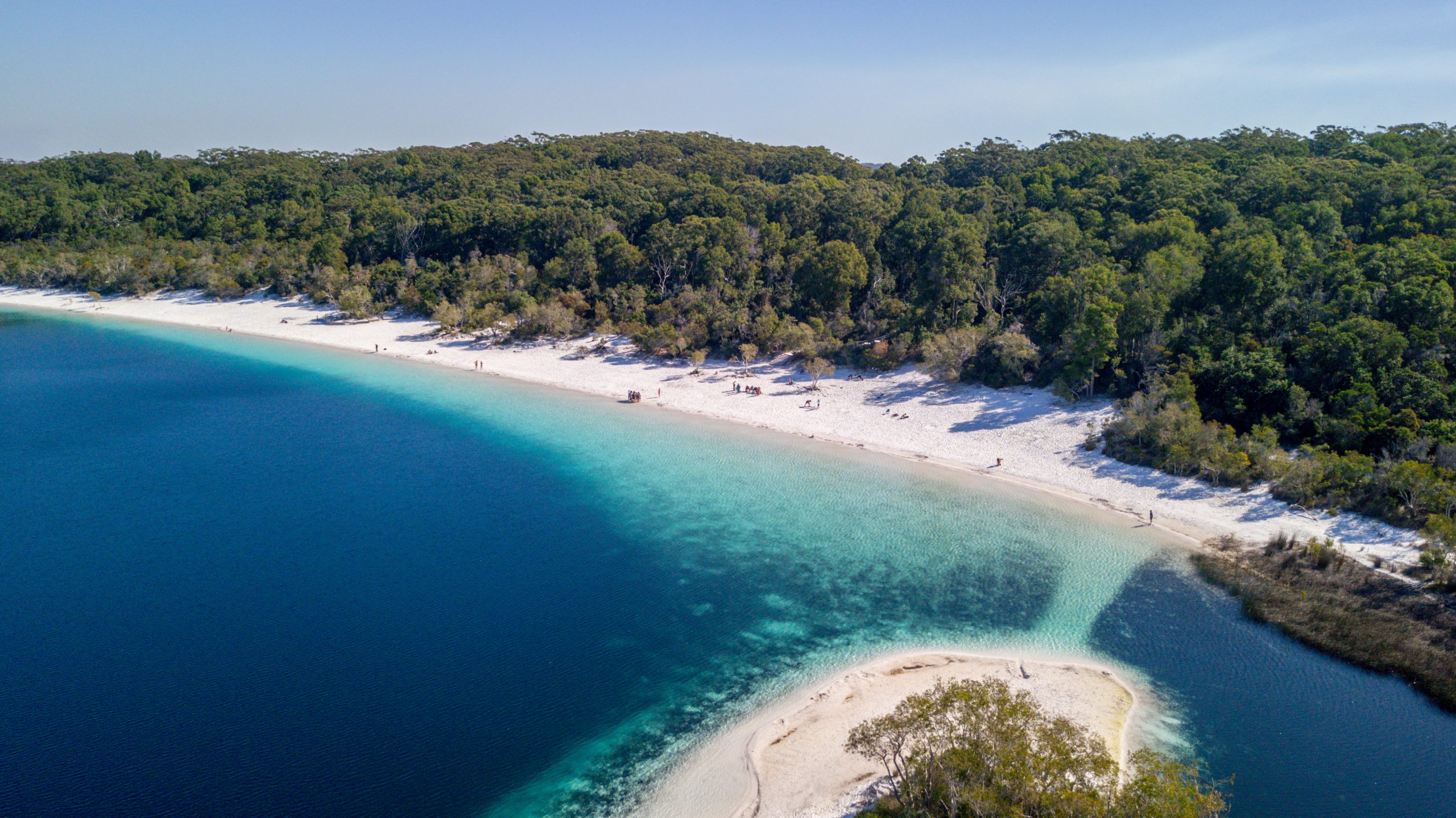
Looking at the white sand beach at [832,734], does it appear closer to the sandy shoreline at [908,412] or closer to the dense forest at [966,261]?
the sandy shoreline at [908,412]

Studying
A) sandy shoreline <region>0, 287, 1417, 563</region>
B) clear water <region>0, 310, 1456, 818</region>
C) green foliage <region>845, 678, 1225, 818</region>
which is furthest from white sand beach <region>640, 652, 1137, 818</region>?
sandy shoreline <region>0, 287, 1417, 563</region>

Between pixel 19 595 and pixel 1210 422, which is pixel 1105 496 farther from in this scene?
pixel 19 595

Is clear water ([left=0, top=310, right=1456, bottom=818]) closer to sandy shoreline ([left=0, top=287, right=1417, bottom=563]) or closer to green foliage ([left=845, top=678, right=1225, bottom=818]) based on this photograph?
sandy shoreline ([left=0, top=287, right=1417, bottom=563])

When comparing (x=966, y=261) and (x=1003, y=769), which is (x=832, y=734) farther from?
(x=966, y=261)

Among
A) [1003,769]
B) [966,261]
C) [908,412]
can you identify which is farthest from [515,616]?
[966,261]

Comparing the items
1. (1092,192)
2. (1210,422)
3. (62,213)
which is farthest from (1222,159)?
(62,213)

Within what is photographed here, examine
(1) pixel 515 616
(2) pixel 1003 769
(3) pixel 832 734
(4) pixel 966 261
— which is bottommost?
(3) pixel 832 734
